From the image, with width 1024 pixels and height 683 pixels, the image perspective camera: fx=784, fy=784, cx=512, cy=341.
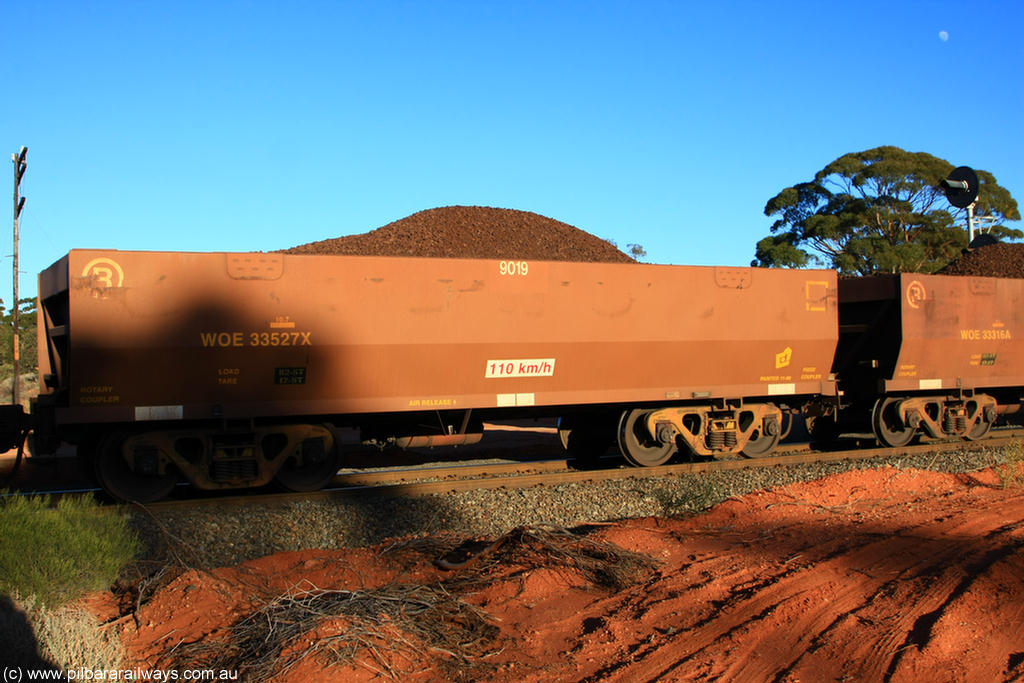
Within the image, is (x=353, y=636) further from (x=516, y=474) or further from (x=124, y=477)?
(x=516, y=474)

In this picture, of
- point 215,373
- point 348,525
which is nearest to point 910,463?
point 348,525

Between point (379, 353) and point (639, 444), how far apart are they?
4306 mm

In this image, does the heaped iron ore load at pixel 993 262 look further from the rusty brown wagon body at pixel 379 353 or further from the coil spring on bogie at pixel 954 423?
the rusty brown wagon body at pixel 379 353

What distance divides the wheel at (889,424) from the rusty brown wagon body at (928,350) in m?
0.02

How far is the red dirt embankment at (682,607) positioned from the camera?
170 inches

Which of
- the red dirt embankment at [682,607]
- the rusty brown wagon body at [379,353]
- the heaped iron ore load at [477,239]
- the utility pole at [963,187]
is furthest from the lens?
the heaped iron ore load at [477,239]

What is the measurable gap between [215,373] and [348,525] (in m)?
2.56

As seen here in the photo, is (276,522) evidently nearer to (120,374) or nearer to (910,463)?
(120,374)

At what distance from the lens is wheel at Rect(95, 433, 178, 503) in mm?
9156

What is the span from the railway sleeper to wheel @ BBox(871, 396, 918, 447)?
9303 mm

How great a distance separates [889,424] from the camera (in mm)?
13914

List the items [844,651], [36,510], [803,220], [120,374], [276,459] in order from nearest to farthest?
[844,651] < [36,510] < [120,374] < [276,459] < [803,220]

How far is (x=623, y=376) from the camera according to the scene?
11125mm

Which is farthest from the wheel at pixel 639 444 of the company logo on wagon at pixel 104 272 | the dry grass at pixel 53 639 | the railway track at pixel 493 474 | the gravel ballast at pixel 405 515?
the dry grass at pixel 53 639
